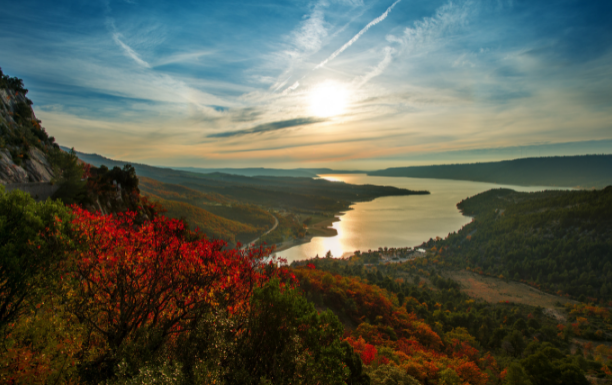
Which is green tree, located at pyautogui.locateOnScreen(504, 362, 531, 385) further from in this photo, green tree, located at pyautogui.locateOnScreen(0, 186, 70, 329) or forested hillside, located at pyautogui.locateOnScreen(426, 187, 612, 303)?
forested hillside, located at pyautogui.locateOnScreen(426, 187, 612, 303)

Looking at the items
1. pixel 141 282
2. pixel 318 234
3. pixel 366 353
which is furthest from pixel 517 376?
pixel 318 234

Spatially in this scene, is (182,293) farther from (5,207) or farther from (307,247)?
(307,247)

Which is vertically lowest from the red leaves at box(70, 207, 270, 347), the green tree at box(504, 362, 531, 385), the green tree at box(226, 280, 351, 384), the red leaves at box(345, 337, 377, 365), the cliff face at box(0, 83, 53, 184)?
the green tree at box(504, 362, 531, 385)

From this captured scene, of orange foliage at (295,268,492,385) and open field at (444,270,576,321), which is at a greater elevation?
orange foliage at (295,268,492,385)

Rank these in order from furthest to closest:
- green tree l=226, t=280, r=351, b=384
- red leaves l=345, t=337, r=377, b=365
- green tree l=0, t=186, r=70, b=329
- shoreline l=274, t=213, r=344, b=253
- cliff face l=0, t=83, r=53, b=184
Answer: shoreline l=274, t=213, r=344, b=253
cliff face l=0, t=83, r=53, b=184
red leaves l=345, t=337, r=377, b=365
green tree l=226, t=280, r=351, b=384
green tree l=0, t=186, r=70, b=329

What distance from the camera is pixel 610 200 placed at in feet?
412

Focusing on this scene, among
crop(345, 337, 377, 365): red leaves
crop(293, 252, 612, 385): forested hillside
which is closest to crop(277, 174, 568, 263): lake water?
crop(293, 252, 612, 385): forested hillside

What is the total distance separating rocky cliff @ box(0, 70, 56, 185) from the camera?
29750 millimetres

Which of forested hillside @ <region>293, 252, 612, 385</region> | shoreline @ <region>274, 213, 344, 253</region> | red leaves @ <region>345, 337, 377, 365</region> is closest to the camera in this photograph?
red leaves @ <region>345, 337, 377, 365</region>

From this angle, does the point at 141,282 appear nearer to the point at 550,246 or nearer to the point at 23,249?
the point at 23,249

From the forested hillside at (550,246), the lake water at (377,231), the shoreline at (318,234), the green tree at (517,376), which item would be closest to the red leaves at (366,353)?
the green tree at (517,376)

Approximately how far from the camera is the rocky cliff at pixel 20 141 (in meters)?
29.8

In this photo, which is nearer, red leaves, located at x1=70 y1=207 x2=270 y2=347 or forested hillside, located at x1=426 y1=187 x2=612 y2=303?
red leaves, located at x1=70 y1=207 x2=270 y2=347

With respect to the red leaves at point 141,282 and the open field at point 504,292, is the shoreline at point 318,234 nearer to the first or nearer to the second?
the open field at point 504,292
